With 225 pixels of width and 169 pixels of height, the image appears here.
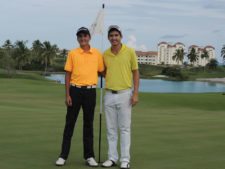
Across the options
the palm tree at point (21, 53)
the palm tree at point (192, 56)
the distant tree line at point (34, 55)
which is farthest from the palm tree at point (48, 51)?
the palm tree at point (192, 56)

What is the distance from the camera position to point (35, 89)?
1320 inches

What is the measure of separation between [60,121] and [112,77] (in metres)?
6.60

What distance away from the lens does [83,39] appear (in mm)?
7629

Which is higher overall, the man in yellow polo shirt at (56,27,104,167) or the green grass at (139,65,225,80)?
the man in yellow polo shirt at (56,27,104,167)

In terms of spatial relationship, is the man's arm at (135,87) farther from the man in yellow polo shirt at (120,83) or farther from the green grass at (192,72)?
the green grass at (192,72)

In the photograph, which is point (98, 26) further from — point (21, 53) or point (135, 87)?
point (21, 53)

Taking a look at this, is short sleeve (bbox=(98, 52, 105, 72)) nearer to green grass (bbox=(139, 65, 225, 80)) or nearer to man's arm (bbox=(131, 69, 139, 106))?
man's arm (bbox=(131, 69, 139, 106))

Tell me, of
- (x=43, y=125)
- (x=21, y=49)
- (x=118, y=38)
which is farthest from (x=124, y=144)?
(x=21, y=49)

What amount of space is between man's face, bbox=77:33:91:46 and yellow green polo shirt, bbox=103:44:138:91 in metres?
0.45

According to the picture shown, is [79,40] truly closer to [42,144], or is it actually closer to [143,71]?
[42,144]

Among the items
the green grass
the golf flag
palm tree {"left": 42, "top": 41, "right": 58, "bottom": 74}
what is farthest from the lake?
the green grass

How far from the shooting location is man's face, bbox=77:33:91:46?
7590 millimetres

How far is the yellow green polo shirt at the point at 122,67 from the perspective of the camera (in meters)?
7.50

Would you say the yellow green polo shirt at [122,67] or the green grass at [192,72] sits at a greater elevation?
the yellow green polo shirt at [122,67]
